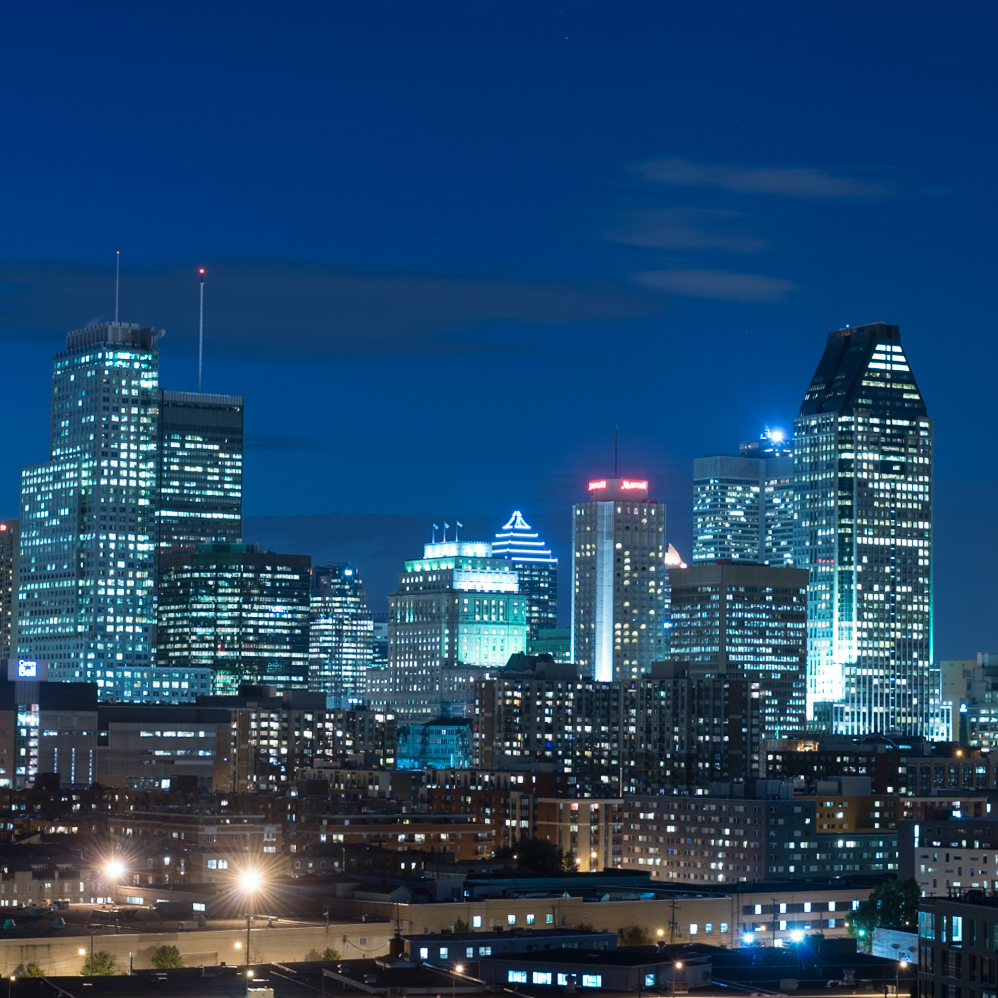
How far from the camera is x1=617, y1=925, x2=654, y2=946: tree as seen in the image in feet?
475

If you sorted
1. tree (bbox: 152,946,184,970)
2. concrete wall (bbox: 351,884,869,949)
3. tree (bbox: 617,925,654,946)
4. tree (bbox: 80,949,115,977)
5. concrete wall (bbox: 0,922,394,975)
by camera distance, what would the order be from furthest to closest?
tree (bbox: 617,925,654,946) → concrete wall (bbox: 351,884,869,949) → tree (bbox: 152,946,184,970) → concrete wall (bbox: 0,922,394,975) → tree (bbox: 80,949,115,977)

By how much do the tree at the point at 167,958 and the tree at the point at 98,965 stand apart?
2268 millimetres

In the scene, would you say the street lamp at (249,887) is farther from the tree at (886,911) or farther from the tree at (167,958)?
the tree at (886,911)

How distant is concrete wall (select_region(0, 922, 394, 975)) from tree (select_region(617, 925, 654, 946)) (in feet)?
57.8

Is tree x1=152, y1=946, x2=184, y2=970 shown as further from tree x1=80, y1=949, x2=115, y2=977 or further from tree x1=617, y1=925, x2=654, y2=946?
tree x1=617, y1=925, x2=654, y2=946

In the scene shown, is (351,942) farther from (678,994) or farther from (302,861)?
(302,861)

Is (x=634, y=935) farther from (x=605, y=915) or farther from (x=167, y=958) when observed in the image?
(x=167, y=958)

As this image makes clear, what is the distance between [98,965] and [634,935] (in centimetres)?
3790

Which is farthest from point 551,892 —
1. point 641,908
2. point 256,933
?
point 256,933

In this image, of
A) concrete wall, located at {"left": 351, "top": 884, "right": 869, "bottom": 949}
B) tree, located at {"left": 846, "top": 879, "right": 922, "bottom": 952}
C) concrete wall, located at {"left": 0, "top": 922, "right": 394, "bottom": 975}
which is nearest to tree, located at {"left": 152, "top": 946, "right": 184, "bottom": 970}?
concrete wall, located at {"left": 0, "top": 922, "right": 394, "bottom": 975}

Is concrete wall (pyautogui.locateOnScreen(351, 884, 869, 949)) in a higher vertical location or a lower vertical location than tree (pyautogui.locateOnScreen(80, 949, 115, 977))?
higher

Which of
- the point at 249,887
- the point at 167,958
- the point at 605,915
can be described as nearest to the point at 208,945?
the point at 167,958

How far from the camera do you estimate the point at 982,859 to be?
195625mm

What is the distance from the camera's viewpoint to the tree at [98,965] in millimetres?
120250
